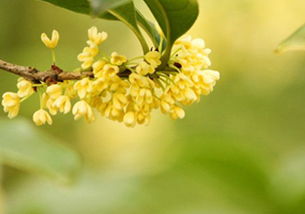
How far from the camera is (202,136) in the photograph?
1.12 m

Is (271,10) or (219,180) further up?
(271,10)

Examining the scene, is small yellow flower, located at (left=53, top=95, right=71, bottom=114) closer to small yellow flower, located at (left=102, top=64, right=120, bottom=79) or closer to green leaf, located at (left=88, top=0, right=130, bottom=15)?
small yellow flower, located at (left=102, top=64, right=120, bottom=79)

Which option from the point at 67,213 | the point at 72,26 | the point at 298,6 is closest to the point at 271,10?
the point at 298,6

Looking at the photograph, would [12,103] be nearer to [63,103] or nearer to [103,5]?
[63,103]

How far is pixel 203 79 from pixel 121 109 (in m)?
0.14

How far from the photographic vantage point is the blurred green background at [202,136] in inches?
42.9

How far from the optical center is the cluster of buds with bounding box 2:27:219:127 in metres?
1.04

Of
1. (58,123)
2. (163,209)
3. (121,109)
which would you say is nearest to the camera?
(121,109)

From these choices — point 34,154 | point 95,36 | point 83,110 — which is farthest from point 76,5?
point 34,154

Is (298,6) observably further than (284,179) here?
Yes

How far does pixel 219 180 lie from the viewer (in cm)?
108

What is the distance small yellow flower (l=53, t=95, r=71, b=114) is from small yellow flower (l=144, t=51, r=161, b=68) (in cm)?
15

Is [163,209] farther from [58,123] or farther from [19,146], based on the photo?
[58,123]

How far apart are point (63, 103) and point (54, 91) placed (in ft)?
0.08
